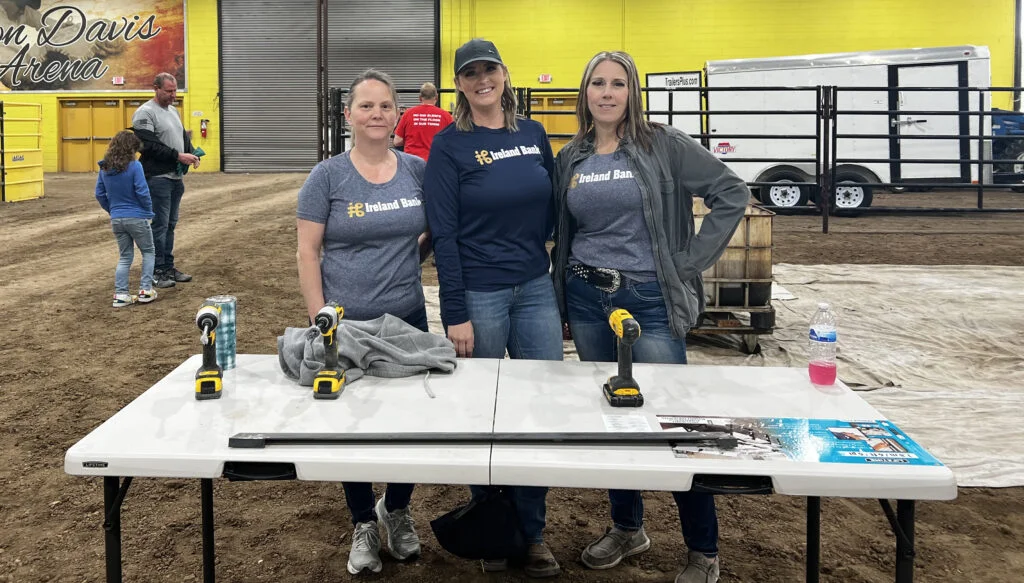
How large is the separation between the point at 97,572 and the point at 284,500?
0.76 metres

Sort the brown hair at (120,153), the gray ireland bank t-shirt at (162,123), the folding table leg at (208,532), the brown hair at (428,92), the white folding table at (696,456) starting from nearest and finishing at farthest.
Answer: the white folding table at (696,456) < the folding table leg at (208,532) < the brown hair at (120,153) < the gray ireland bank t-shirt at (162,123) < the brown hair at (428,92)

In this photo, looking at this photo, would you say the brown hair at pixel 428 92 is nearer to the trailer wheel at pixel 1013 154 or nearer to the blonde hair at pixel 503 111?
the blonde hair at pixel 503 111

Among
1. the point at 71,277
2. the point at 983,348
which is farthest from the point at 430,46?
the point at 983,348

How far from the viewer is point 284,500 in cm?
343

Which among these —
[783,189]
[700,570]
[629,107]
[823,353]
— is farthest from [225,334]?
[783,189]

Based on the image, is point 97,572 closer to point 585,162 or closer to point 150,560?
point 150,560

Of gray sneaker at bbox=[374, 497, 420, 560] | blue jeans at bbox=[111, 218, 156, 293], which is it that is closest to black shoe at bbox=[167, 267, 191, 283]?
blue jeans at bbox=[111, 218, 156, 293]

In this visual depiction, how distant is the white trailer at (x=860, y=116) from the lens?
42.0ft

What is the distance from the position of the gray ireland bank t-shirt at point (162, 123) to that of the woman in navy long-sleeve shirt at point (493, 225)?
522cm

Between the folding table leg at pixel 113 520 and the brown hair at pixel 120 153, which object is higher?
the brown hair at pixel 120 153

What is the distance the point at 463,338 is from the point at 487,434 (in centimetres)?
78

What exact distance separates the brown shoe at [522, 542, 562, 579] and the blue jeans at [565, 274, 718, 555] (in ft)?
0.91

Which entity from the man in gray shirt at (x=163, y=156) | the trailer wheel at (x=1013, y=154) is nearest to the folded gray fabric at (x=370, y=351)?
the man in gray shirt at (x=163, y=156)

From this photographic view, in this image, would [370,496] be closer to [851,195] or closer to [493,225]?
[493,225]
